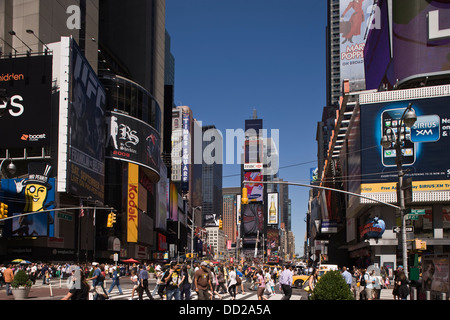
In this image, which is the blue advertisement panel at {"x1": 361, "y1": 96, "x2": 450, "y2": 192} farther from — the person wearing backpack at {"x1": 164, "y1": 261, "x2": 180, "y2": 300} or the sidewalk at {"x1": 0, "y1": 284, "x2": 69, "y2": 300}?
the person wearing backpack at {"x1": 164, "y1": 261, "x2": 180, "y2": 300}

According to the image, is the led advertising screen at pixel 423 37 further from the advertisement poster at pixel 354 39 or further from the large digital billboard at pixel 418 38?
the advertisement poster at pixel 354 39

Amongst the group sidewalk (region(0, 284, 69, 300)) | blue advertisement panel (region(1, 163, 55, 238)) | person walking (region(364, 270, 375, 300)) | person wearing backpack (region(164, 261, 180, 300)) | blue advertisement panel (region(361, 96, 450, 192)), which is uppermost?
blue advertisement panel (region(361, 96, 450, 192))

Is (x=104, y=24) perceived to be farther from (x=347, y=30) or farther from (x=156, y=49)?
(x=347, y=30)

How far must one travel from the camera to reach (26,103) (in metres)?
57.6

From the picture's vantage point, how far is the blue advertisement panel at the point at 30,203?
54.5m

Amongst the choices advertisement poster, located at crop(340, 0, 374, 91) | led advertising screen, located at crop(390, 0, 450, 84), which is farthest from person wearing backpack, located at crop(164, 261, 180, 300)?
advertisement poster, located at crop(340, 0, 374, 91)

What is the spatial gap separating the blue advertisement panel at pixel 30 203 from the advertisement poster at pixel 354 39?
7314cm

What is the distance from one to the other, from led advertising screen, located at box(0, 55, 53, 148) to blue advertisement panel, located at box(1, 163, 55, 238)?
13.6 ft

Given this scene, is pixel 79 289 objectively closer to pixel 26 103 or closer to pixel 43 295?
pixel 43 295

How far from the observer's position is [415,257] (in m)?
47.3

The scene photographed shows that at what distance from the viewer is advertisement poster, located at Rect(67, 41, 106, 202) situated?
195 feet

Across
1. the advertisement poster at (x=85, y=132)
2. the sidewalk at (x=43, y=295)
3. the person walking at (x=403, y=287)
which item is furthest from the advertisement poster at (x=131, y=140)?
the person walking at (x=403, y=287)

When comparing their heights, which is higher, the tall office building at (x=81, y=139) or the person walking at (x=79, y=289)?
the tall office building at (x=81, y=139)
